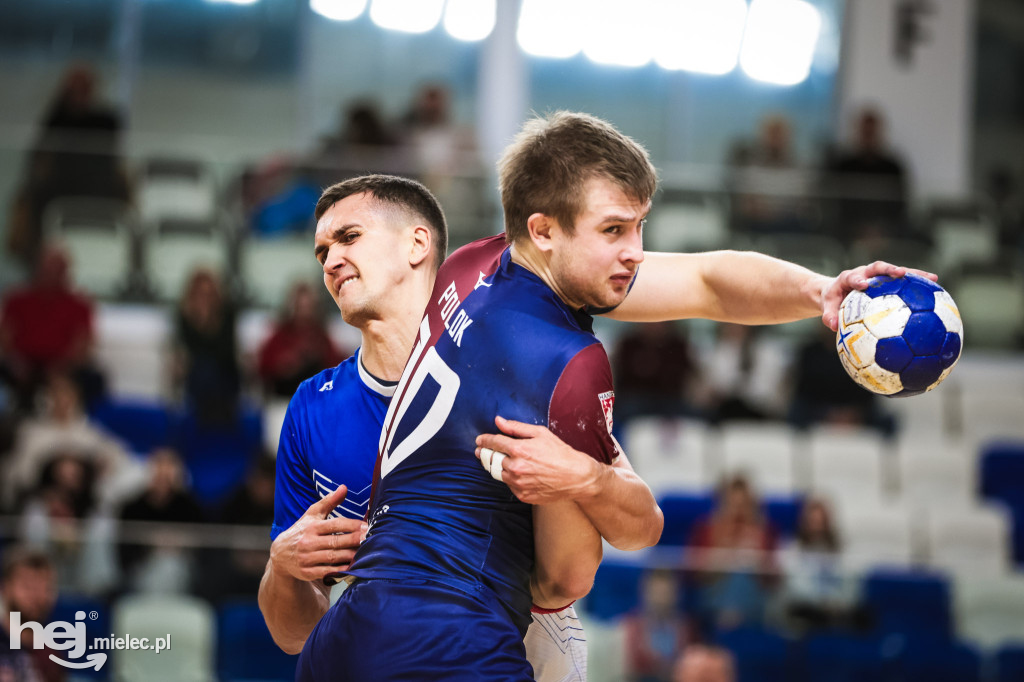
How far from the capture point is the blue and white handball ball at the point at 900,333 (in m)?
3.01

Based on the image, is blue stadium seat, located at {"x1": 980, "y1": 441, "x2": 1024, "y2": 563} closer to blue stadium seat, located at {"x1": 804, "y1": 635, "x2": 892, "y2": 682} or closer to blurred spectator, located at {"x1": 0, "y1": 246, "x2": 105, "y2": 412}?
blue stadium seat, located at {"x1": 804, "y1": 635, "x2": 892, "y2": 682}

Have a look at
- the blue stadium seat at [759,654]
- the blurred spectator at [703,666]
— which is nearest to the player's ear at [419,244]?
the blurred spectator at [703,666]

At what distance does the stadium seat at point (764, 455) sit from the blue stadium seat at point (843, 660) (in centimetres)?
257

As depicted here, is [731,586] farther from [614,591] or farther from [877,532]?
[877,532]

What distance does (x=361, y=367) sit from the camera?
134 inches

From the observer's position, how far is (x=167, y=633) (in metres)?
6.39

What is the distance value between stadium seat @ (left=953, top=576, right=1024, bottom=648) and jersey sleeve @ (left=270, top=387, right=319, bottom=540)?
5.45 meters

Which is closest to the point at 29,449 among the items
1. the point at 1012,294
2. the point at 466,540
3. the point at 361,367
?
the point at 361,367

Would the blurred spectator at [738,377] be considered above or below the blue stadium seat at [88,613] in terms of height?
above

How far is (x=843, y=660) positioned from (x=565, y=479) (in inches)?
201

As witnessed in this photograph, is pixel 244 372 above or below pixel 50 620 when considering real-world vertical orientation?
above

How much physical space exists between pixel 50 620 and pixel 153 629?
1.74 ft

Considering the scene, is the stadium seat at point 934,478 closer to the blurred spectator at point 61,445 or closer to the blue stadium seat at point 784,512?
the blue stadium seat at point 784,512

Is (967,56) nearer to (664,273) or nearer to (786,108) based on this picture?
(786,108)
